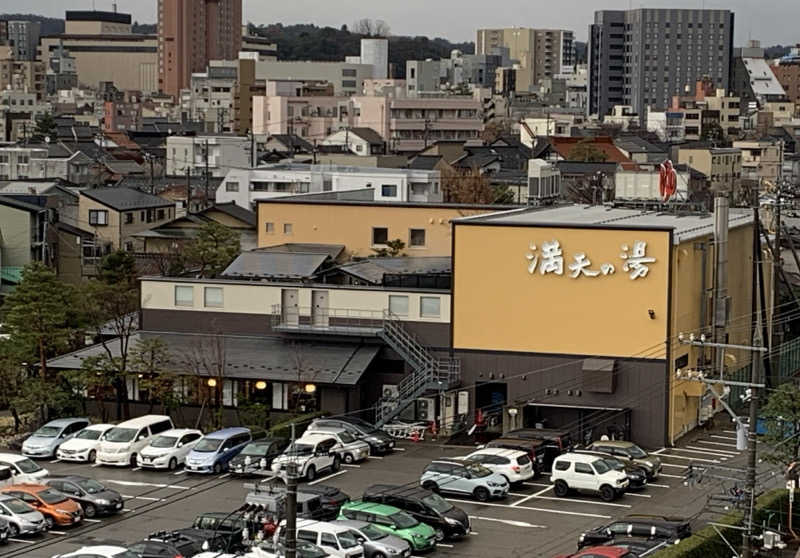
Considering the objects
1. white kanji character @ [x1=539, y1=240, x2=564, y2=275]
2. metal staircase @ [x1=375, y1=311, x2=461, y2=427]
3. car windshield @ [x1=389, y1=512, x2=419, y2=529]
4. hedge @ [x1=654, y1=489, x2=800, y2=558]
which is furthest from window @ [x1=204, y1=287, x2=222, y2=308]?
hedge @ [x1=654, y1=489, x2=800, y2=558]

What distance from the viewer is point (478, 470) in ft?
69.1

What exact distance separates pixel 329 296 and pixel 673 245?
573cm

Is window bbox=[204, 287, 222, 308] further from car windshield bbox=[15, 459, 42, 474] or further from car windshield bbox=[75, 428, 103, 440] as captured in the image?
car windshield bbox=[15, 459, 42, 474]

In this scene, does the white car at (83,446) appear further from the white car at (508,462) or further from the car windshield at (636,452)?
the car windshield at (636,452)

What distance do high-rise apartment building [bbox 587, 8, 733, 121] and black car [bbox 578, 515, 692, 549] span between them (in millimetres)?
110686

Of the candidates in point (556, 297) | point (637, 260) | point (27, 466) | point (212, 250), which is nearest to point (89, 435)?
point (27, 466)

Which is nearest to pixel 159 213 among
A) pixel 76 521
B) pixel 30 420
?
pixel 30 420

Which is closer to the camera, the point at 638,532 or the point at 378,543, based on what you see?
the point at 378,543

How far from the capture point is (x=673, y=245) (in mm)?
24344

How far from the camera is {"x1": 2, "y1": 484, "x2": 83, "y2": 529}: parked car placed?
62.9 ft

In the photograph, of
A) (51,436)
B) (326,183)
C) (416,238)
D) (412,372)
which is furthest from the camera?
(326,183)

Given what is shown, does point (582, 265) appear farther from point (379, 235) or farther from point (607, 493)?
point (379, 235)

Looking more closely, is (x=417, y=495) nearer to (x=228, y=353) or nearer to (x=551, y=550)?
(x=551, y=550)

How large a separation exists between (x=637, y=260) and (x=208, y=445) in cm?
712
